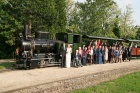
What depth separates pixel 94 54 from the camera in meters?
21.9

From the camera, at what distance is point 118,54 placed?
2442cm

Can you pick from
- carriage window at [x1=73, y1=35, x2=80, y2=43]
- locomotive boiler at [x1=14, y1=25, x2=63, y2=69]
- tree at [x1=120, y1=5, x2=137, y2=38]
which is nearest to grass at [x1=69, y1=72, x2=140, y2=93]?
locomotive boiler at [x1=14, y1=25, x2=63, y2=69]

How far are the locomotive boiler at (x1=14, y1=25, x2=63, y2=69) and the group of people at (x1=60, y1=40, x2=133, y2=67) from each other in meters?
0.83

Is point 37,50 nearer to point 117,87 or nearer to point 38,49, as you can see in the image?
point 38,49

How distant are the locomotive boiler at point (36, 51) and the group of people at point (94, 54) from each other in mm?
831

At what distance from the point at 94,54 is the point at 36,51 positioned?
5678mm

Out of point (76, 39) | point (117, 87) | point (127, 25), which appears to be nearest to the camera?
point (117, 87)

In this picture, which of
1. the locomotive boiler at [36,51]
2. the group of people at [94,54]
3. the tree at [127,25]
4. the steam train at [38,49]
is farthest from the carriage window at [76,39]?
the tree at [127,25]

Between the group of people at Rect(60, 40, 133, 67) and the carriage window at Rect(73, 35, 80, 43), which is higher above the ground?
the carriage window at Rect(73, 35, 80, 43)

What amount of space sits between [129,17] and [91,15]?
68.0 ft

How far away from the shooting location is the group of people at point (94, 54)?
62.4 ft

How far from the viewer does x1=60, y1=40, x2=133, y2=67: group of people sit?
62.4 ft

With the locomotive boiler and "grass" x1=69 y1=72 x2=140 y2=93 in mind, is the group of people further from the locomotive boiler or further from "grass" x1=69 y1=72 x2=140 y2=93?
"grass" x1=69 y1=72 x2=140 y2=93

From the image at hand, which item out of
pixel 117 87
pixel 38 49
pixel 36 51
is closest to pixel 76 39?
pixel 38 49
